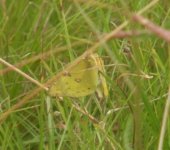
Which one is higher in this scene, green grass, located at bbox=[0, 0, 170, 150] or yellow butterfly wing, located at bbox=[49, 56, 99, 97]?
yellow butterfly wing, located at bbox=[49, 56, 99, 97]

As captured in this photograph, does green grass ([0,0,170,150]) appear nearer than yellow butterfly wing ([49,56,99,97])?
No

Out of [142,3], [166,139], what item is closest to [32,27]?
[142,3]

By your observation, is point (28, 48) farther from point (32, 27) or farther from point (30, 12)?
point (30, 12)

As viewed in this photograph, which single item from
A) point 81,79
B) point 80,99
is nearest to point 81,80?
point 81,79

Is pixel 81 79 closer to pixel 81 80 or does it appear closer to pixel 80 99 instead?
pixel 81 80

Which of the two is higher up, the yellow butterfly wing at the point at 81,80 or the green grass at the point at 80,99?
the yellow butterfly wing at the point at 81,80
